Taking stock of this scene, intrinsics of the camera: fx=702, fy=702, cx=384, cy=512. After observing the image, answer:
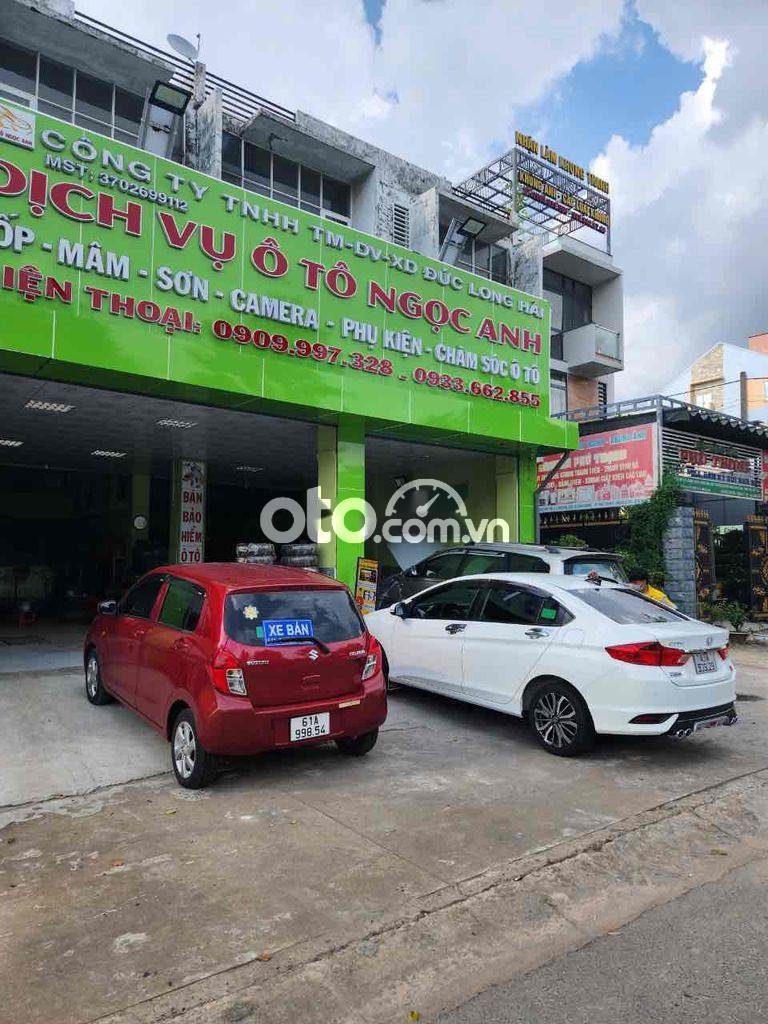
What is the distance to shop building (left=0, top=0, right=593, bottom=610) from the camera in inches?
344

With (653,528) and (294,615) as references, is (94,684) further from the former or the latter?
(653,528)

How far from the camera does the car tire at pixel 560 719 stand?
5.90 m

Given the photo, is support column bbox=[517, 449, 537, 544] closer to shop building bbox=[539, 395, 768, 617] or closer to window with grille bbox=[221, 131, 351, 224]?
shop building bbox=[539, 395, 768, 617]

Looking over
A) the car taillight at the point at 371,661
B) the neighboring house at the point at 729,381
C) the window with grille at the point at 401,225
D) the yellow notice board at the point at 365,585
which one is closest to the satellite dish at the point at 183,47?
the window with grille at the point at 401,225

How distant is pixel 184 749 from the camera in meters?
5.23

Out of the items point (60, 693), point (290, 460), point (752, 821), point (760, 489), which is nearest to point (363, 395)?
point (290, 460)

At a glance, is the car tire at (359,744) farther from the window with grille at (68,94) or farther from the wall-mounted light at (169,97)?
the window with grille at (68,94)

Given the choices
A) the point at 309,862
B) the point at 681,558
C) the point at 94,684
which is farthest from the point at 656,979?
the point at 681,558

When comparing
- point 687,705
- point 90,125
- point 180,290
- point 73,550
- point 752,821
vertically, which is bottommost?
point 752,821

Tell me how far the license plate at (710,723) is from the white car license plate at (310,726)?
2.98 m

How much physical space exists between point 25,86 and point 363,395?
9.03m

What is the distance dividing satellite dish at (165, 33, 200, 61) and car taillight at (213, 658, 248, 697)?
14.0 metres

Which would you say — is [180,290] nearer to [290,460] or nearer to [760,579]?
[290,460]

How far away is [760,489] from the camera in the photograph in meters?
18.2
